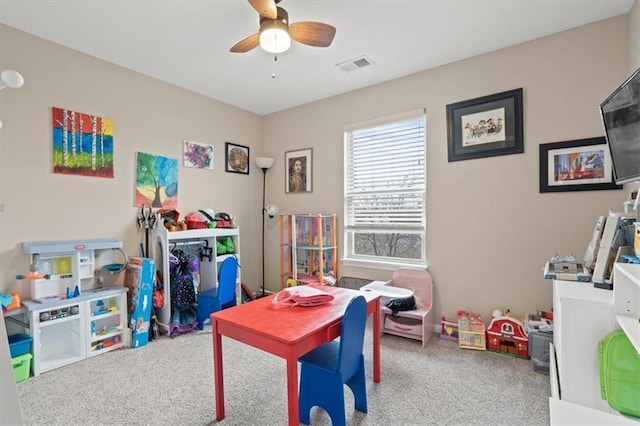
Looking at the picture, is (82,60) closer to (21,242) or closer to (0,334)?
(21,242)

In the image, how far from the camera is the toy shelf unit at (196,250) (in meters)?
3.22

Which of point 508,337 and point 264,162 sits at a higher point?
point 264,162

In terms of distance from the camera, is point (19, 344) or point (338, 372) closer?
point (338, 372)

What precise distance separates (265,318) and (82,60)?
3.03 meters

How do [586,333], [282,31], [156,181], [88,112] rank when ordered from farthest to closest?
[156,181] < [88,112] < [282,31] < [586,333]

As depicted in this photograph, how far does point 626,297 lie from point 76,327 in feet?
12.7

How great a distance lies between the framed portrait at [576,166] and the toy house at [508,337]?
4.00ft

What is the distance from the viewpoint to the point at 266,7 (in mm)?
1905

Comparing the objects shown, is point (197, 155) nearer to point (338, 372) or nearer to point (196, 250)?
point (196, 250)

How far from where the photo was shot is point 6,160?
251 cm

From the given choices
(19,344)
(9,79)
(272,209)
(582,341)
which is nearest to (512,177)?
(582,341)

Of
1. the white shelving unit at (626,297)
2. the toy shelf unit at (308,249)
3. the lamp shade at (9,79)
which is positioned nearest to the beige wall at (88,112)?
the toy shelf unit at (308,249)

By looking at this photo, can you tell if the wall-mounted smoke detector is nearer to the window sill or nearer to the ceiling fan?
the ceiling fan

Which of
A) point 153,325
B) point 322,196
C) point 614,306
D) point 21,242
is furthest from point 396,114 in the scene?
point 21,242
